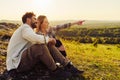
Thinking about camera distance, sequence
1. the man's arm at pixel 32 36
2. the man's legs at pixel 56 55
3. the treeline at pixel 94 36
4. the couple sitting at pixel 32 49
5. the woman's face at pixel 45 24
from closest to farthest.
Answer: the man's arm at pixel 32 36, the couple sitting at pixel 32 49, the man's legs at pixel 56 55, the woman's face at pixel 45 24, the treeline at pixel 94 36

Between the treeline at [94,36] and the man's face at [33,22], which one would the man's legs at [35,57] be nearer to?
the man's face at [33,22]

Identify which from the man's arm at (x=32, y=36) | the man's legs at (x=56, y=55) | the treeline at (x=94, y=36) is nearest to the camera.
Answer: the man's arm at (x=32, y=36)

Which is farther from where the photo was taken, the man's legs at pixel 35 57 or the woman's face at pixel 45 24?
the woman's face at pixel 45 24

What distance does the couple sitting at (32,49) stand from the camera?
823 cm

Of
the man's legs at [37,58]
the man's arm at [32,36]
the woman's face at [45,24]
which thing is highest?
the woman's face at [45,24]

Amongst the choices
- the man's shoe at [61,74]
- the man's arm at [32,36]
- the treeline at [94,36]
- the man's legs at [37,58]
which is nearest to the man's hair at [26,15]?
the man's arm at [32,36]

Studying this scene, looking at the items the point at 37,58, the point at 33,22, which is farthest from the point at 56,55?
the point at 33,22

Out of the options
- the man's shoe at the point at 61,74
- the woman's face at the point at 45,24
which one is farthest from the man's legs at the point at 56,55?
the woman's face at the point at 45,24

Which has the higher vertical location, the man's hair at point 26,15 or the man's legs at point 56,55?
the man's hair at point 26,15

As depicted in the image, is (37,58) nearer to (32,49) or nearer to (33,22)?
(32,49)

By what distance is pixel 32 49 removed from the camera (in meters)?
8.23

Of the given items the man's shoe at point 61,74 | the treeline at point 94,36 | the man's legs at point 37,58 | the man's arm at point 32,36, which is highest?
the man's arm at point 32,36

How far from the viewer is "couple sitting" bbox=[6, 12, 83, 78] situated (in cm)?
823

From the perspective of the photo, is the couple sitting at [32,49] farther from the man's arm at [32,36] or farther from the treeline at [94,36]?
the treeline at [94,36]
